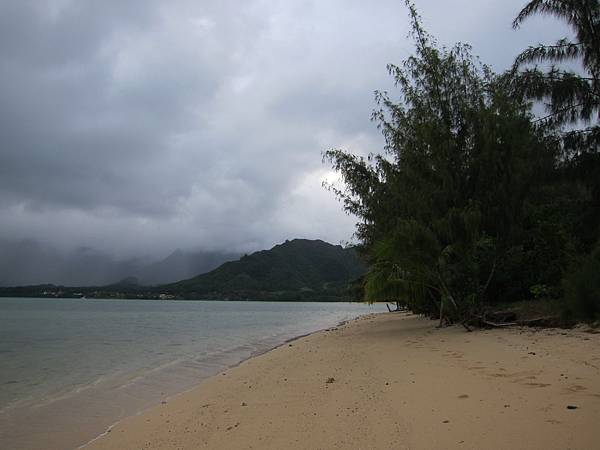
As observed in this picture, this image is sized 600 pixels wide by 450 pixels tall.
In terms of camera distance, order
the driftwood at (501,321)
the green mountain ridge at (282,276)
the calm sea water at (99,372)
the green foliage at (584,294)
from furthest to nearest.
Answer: the green mountain ridge at (282,276), the driftwood at (501,321), the green foliage at (584,294), the calm sea water at (99,372)

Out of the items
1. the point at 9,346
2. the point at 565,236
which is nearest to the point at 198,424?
the point at 565,236

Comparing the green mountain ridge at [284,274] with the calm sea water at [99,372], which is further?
the green mountain ridge at [284,274]

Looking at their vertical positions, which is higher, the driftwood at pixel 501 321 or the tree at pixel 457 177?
the tree at pixel 457 177

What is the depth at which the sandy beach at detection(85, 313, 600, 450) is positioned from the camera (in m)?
4.48

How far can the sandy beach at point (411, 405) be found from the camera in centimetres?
448

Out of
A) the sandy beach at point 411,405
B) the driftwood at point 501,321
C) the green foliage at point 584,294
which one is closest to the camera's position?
the sandy beach at point 411,405

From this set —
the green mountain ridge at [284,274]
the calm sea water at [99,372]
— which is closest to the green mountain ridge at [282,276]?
the green mountain ridge at [284,274]

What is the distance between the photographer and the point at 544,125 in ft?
53.1

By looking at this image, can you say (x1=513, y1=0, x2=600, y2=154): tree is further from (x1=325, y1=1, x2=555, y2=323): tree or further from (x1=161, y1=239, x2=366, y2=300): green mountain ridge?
(x1=161, y1=239, x2=366, y2=300): green mountain ridge

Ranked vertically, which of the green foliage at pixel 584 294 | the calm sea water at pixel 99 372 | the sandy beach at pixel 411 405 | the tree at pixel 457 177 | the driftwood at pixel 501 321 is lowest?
the calm sea water at pixel 99 372

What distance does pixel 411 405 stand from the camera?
5.74 m

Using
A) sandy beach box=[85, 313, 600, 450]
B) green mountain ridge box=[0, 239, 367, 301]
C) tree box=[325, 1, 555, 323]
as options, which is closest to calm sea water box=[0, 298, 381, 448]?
sandy beach box=[85, 313, 600, 450]

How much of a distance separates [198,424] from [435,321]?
48.5ft

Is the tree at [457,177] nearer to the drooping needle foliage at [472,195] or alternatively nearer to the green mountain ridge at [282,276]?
the drooping needle foliage at [472,195]
